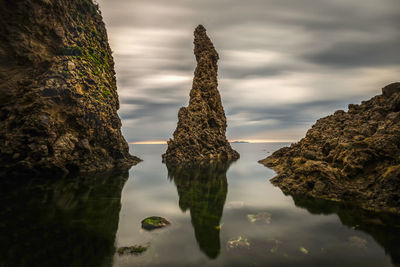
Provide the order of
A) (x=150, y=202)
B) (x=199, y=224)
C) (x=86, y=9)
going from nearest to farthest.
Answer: (x=199, y=224) → (x=150, y=202) → (x=86, y=9)

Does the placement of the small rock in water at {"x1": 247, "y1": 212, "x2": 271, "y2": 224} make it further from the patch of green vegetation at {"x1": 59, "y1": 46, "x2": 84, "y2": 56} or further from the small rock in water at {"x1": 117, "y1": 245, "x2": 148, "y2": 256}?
the patch of green vegetation at {"x1": 59, "y1": 46, "x2": 84, "y2": 56}

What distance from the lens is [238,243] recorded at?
39.3 ft

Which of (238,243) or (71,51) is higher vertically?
(71,51)

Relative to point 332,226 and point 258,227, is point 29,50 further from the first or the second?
point 332,226

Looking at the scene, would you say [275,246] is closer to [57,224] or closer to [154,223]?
[154,223]

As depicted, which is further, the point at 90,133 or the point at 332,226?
the point at 90,133

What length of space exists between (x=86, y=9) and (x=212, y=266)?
54.4m

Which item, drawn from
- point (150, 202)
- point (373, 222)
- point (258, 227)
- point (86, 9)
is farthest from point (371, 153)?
point (86, 9)

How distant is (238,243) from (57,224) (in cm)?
1197

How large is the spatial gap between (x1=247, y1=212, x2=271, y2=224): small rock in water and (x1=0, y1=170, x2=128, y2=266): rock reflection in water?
1007cm

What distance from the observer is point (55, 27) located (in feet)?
108

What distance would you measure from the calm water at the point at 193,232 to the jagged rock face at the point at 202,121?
3929 cm

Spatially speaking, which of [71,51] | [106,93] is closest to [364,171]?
[71,51]

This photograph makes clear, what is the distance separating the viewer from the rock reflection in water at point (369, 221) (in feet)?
36.8
